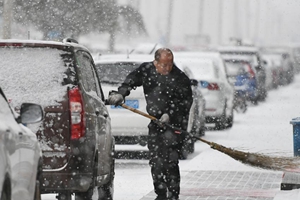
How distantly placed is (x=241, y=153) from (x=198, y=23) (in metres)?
81.1

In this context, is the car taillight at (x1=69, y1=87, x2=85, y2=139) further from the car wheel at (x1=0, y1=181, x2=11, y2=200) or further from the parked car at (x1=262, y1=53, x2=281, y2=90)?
the parked car at (x1=262, y1=53, x2=281, y2=90)

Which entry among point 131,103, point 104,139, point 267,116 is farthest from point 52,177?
point 267,116

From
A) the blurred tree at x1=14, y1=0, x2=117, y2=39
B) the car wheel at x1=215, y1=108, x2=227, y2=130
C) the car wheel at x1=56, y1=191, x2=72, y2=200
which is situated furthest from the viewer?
the blurred tree at x1=14, y1=0, x2=117, y2=39

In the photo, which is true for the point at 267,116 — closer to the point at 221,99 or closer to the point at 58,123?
the point at 221,99

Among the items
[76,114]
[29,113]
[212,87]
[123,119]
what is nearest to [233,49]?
[212,87]

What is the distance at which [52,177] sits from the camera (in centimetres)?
912

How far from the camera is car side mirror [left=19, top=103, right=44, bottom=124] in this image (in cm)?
711

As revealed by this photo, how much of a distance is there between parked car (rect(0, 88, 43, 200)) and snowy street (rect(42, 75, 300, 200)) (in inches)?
164

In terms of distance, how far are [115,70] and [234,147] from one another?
4.17 m

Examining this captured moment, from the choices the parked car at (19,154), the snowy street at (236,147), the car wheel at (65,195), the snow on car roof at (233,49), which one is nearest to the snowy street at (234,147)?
the snowy street at (236,147)

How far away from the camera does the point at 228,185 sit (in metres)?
13.0

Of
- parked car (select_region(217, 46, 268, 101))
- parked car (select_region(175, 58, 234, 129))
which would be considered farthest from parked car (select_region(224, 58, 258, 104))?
parked car (select_region(175, 58, 234, 129))

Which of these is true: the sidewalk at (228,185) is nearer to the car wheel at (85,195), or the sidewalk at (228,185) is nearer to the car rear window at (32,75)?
the car wheel at (85,195)

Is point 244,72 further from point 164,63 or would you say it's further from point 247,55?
point 164,63
